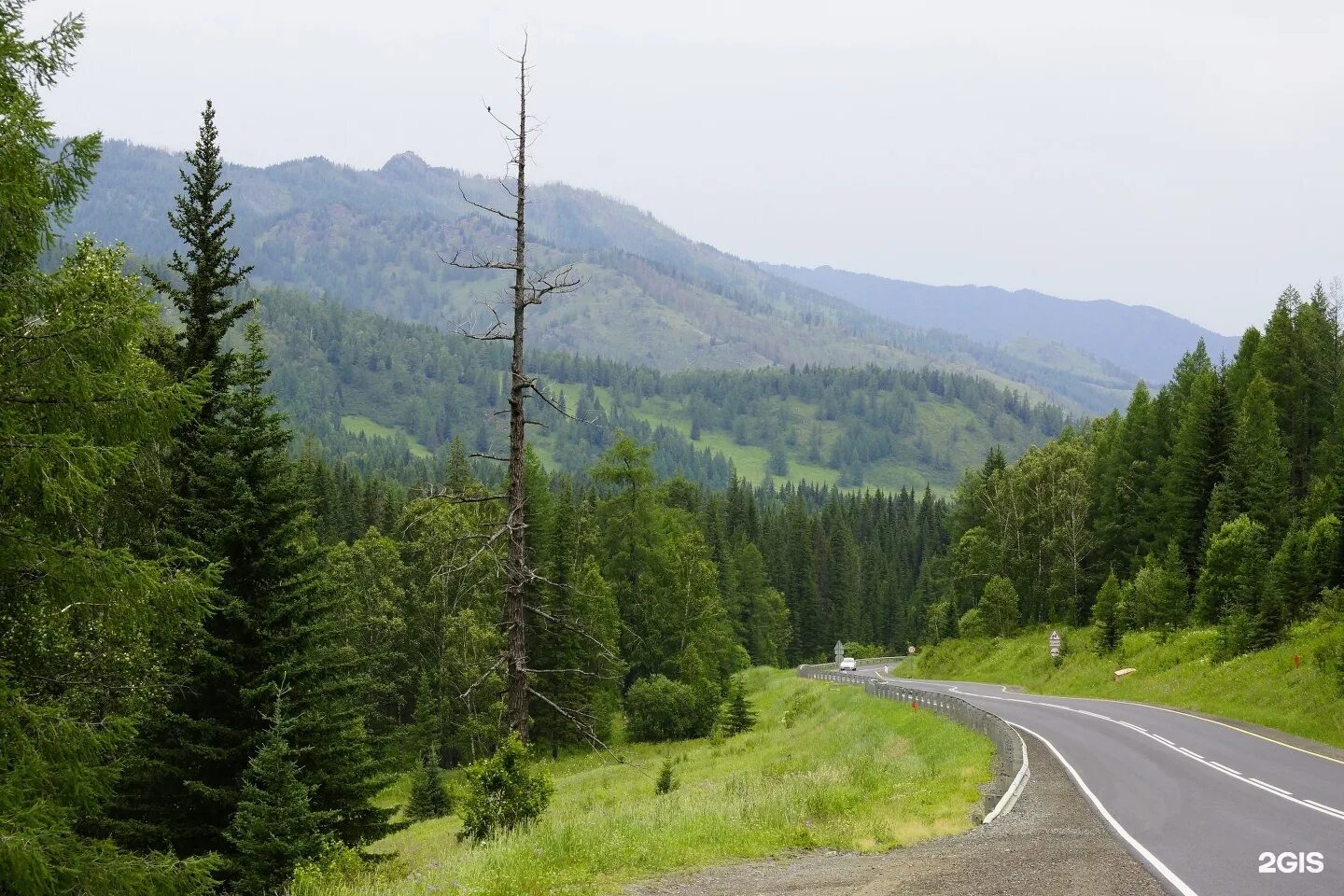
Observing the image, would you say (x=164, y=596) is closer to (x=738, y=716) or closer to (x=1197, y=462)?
(x=738, y=716)

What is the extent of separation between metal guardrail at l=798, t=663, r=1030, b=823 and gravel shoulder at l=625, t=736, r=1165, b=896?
234 centimetres

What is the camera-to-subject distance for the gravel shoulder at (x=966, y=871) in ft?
40.6

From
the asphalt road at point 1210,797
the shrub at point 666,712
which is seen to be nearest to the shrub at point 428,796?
the shrub at point 666,712

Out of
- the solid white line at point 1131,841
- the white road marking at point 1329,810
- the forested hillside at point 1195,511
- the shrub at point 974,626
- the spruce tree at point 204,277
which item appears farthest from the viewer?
the shrub at point 974,626

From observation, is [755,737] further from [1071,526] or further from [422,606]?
[1071,526]

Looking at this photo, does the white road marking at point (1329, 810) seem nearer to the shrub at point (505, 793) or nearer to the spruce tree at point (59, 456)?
the shrub at point (505, 793)

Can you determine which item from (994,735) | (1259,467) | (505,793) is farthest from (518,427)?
(1259,467)

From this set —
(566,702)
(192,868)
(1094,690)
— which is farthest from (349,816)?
(1094,690)

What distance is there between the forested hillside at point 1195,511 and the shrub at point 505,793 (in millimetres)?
26178

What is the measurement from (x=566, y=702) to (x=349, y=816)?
36916 mm

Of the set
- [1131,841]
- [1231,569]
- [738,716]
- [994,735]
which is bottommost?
[738,716]

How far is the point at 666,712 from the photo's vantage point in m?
58.3

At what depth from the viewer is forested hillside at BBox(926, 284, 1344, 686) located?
4294cm

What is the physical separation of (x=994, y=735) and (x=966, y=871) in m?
18.0
